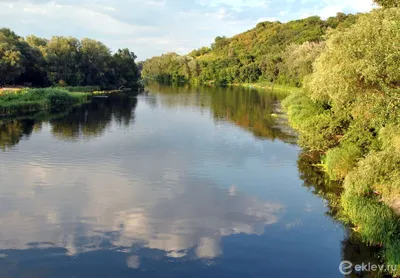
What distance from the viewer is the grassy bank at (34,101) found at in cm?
5752

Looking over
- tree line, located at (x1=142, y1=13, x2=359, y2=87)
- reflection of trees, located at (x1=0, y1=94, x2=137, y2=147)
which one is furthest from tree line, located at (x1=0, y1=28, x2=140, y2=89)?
tree line, located at (x1=142, y1=13, x2=359, y2=87)

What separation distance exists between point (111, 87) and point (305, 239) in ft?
304

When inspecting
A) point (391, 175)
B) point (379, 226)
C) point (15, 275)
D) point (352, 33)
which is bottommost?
point (15, 275)

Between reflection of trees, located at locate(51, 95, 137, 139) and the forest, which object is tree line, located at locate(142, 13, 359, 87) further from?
the forest

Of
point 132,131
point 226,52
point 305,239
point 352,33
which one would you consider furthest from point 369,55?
point 226,52

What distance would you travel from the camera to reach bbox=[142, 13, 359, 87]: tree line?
125 m

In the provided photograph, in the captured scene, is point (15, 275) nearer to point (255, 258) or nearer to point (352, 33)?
point (255, 258)

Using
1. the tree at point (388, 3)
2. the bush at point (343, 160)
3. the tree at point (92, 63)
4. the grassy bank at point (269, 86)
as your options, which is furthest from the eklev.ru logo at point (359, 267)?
the grassy bank at point (269, 86)

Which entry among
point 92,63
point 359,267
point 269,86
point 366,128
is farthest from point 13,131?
point 269,86

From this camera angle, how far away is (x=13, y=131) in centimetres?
4450

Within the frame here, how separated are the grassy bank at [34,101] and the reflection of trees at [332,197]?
134 ft

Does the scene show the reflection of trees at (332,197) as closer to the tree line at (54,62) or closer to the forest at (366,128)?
the forest at (366,128)

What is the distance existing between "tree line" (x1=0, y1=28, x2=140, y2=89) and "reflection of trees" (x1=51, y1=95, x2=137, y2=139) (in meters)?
16.8

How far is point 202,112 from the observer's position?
64.9 m
